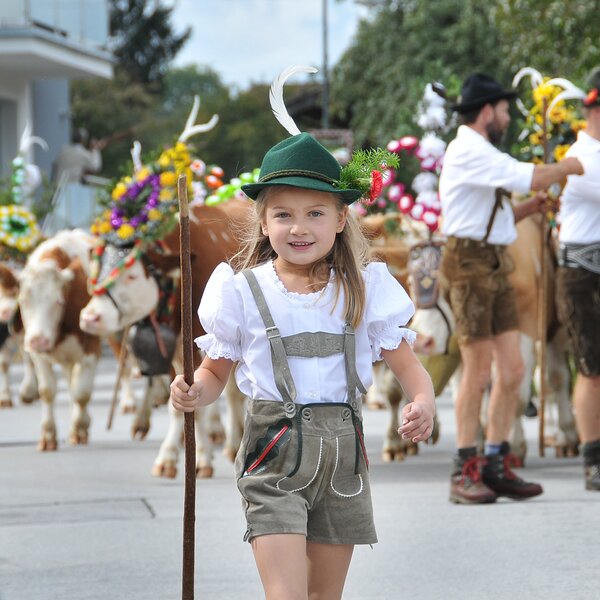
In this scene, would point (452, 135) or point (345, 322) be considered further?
point (452, 135)

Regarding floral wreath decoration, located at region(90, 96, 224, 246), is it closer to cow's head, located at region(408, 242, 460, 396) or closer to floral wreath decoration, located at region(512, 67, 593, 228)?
cow's head, located at region(408, 242, 460, 396)

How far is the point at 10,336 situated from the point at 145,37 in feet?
173

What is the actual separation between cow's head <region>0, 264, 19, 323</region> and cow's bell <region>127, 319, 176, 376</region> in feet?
12.0

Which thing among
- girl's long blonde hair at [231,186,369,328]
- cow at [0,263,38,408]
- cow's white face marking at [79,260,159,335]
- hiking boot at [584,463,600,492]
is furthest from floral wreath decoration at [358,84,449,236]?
girl's long blonde hair at [231,186,369,328]

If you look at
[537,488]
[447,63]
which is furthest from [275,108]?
[447,63]

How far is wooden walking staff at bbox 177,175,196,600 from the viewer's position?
4.49 m

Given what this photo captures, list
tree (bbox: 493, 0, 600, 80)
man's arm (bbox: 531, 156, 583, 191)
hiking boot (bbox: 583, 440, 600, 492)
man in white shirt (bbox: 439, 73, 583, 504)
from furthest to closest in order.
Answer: tree (bbox: 493, 0, 600, 80), hiking boot (bbox: 583, 440, 600, 492), man in white shirt (bbox: 439, 73, 583, 504), man's arm (bbox: 531, 156, 583, 191)

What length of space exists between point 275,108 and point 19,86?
29.5m

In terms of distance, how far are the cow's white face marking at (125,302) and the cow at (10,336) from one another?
120 inches

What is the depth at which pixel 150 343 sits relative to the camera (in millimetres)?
10461

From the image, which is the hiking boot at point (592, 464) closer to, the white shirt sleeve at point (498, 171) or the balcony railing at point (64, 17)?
the white shirt sleeve at point (498, 171)

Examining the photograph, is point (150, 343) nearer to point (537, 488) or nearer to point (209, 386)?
point (537, 488)

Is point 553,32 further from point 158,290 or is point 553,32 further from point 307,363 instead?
point 307,363

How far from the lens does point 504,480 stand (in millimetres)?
8820
